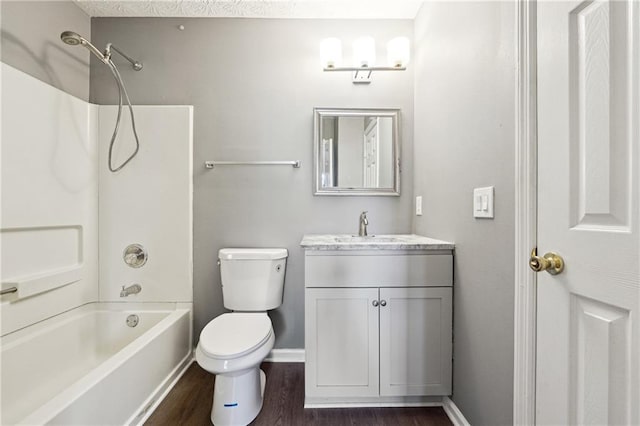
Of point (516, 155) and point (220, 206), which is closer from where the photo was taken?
point (516, 155)

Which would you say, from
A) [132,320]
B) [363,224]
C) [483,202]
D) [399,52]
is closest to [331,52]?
[399,52]

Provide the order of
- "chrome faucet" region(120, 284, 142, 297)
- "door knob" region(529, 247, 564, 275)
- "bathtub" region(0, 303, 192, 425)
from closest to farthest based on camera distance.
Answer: "door knob" region(529, 247, 564, 275)
"bathtub" region(0, 303, 192, 425)
"chrome faucet" region(120, 284, 142, 297)

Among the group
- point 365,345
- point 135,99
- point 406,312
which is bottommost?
point 365,345

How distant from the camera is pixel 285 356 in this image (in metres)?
1.87

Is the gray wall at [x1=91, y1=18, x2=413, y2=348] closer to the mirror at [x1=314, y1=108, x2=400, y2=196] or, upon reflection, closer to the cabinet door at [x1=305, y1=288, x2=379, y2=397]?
the mirror at [x1=314, y1=108, x2=400, y2=196]

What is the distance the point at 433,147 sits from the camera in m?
1.59

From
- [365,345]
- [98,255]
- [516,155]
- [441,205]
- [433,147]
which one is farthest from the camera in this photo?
[98,255]

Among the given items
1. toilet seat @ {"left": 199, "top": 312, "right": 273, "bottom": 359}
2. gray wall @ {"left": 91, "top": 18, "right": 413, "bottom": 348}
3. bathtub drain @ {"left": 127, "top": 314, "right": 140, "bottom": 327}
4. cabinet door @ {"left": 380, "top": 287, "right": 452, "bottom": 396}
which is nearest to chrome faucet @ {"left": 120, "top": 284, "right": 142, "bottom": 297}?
bathtub drain @ {"left": 127, "top": 314, "right": 140, "bottom": 327}

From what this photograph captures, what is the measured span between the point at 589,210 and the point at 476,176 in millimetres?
467

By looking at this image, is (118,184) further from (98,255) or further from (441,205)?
(441,205)

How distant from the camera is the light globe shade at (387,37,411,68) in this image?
5.64 ft

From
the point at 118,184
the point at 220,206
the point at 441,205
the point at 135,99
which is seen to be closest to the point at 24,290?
the point at 118,184

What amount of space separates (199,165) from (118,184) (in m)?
0.54

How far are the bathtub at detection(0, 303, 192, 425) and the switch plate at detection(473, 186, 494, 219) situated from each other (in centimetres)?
166
